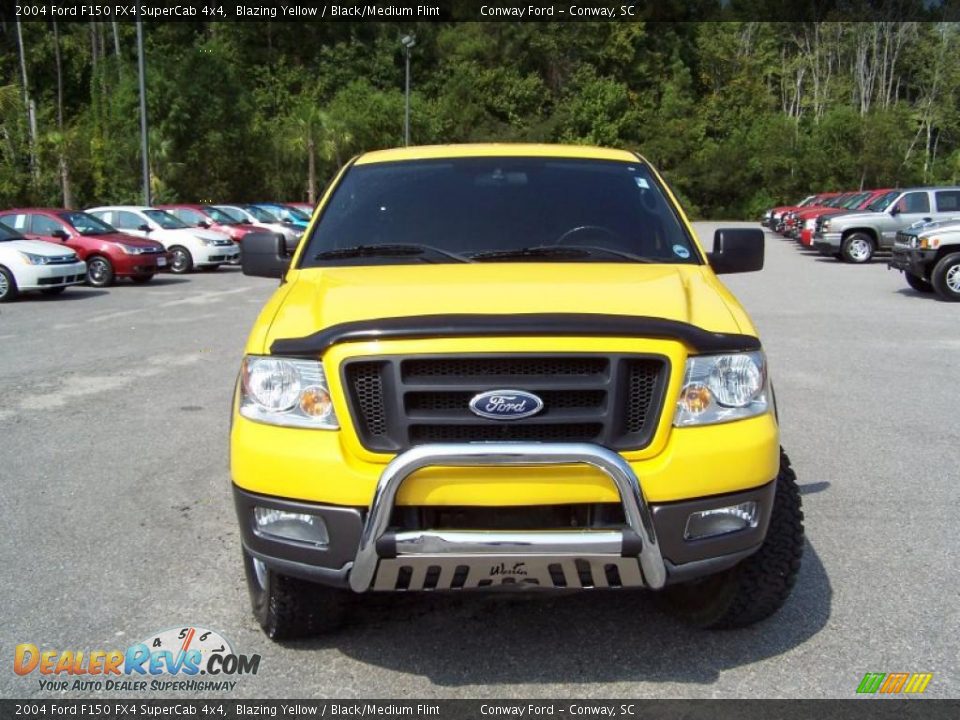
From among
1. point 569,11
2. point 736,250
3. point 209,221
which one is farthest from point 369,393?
point 569,11

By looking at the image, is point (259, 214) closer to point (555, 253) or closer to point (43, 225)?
point (43, 225)

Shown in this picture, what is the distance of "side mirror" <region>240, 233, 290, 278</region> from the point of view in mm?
4676

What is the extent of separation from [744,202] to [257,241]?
5783 cm

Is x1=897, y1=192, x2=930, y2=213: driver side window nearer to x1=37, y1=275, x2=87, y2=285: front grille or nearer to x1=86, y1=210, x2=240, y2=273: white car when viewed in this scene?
x1=86, y1=210, x2=240, y2=273: white car

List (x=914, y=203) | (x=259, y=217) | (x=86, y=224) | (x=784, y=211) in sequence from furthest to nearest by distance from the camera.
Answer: (x=784, y=211)
(x=259, y=217)
(x=914, y=203)
(x=86, y=224)

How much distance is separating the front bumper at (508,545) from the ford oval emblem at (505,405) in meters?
0.11

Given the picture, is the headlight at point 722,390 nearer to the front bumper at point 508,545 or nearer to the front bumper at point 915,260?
the front bumper at point 508,545

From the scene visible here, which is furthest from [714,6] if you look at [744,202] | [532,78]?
[744,202]

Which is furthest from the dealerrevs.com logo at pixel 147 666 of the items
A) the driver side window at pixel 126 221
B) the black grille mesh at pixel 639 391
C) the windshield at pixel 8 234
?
the driver side window at pixel 126 221

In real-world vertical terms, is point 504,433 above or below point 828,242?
above

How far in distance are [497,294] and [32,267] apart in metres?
14.2

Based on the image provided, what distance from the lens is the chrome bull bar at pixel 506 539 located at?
2.85 m

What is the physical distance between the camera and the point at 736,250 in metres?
4.73

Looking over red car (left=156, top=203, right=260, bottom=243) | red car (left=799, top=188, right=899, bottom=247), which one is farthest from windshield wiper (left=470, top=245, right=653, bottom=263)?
red car (left=799, top=188, right=899, bottom=247)
